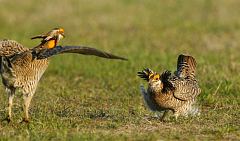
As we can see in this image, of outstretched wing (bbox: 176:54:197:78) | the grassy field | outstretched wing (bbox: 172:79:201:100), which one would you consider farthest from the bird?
outstretched wing (bbox: 176:54:197:78)

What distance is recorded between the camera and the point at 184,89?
878 centimetres

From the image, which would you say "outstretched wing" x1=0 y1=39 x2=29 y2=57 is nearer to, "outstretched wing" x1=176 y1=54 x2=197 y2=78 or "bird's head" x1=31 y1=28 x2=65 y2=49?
"bird's head" x1=31 y1=28 x2=65 y2=49

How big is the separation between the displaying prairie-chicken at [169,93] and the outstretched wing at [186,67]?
39 centimetres

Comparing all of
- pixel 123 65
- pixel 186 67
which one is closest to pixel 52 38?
pixel 186 67

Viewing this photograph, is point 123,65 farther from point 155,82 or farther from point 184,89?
point 155,82

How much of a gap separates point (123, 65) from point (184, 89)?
4.19 metres

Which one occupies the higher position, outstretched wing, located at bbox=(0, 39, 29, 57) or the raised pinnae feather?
outstretched wing, located at bbox=(0, 39, 29, 57)

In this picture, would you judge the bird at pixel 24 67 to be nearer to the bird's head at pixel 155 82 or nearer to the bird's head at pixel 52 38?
the bird's head at pixel 52 38

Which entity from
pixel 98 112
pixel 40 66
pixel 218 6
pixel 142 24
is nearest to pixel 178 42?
pixel 142 24

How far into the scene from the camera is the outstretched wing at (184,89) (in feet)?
28.6

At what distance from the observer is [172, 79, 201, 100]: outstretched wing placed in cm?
870

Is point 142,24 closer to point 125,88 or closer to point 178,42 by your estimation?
point 178,42

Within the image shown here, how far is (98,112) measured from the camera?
9.31 meters

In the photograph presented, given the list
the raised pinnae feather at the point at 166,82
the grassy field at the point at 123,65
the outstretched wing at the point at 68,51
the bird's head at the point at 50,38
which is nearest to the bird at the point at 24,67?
the outstretched wing at the point at 68,51
